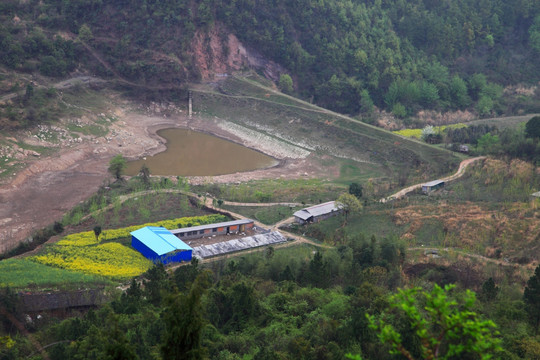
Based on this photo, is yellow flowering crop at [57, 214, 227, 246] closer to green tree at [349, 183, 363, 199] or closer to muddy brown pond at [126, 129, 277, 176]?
green tree at [349, 183, 363, 199]

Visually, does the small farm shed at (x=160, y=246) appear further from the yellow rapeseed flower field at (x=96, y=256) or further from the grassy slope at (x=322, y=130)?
the grassy slope at (x=322, y=130)

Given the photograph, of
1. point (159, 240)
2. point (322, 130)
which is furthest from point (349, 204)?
point (322, 130)

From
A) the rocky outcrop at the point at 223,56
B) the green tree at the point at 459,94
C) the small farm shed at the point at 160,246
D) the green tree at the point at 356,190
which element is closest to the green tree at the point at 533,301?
the small farm shed at the point at 160,246

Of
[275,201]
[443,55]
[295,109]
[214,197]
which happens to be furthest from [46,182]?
[443,55]

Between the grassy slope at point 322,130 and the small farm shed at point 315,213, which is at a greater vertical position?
the grassy slope at point 322,130

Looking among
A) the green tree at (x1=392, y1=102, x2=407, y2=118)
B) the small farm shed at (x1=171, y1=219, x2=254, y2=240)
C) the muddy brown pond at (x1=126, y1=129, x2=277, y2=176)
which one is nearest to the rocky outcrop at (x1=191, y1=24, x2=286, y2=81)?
the muddy brown pond at (x1=126, y1=129, x2=277, y2=176)

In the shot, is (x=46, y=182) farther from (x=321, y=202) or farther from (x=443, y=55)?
(x=443, y=55)
